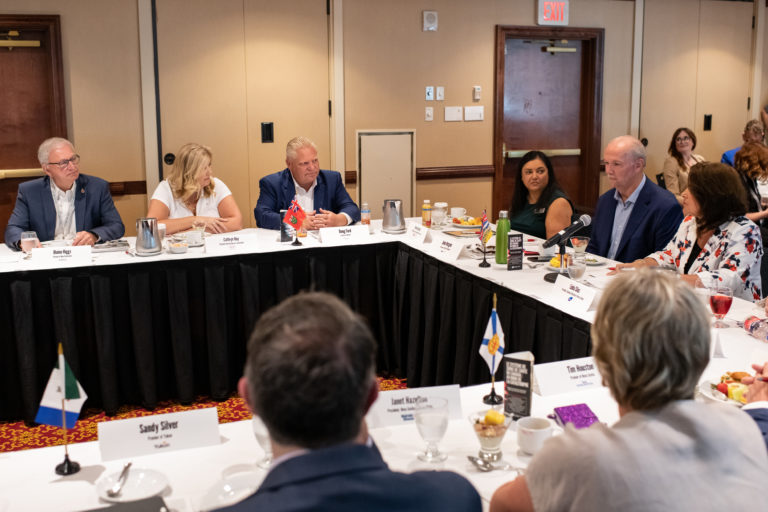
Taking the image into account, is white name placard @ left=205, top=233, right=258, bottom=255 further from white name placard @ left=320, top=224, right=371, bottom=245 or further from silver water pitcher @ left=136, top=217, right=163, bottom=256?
white name placard @ left=320, top=224, right=371, bottom=245

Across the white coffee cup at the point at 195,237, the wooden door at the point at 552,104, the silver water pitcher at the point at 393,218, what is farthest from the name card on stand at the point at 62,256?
the wooden door at the point at 552,104

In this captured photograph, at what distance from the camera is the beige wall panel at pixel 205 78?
5.76 meters

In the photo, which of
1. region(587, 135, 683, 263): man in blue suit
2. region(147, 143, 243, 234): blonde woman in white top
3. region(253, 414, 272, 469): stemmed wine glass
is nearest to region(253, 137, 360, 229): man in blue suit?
region(147, 143, 243, 234): blonde woman in white top

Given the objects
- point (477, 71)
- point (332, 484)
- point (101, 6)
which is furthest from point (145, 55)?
point (332, 484)

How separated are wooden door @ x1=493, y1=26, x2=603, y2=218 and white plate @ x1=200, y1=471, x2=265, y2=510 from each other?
550cm

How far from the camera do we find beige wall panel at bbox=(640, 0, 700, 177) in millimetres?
7156

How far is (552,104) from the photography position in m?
7.06

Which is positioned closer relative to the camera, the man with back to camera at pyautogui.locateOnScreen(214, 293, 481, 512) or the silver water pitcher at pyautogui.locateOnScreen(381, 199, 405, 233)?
the man with back to camera at pyautogui.locateOnScreen(214, 293, 481, 512)

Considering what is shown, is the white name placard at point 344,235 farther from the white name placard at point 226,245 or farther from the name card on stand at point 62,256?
the name card on stand at point 62,256

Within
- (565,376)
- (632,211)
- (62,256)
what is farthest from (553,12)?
(565,376)

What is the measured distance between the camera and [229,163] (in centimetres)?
604

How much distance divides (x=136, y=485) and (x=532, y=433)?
0.81 m

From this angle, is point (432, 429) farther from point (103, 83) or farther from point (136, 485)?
point (103, 83)

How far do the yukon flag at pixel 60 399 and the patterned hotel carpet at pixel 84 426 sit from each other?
1667 millimetres
